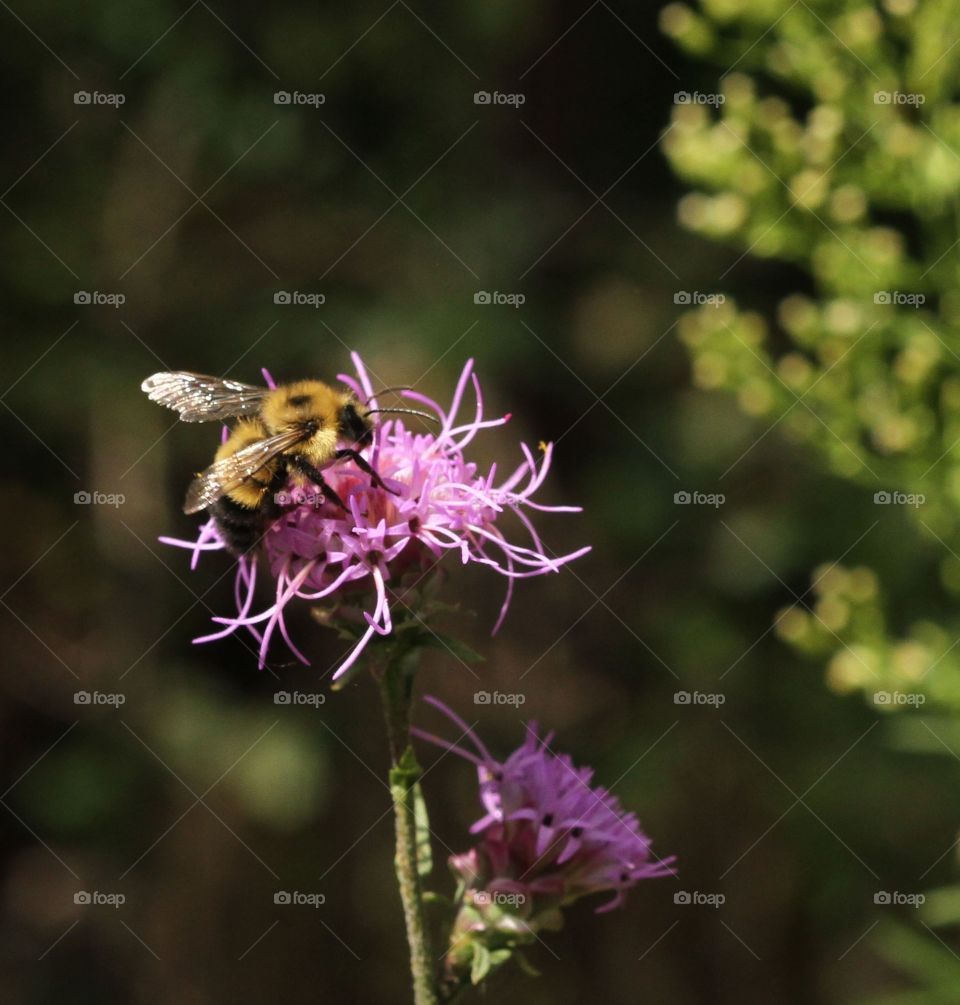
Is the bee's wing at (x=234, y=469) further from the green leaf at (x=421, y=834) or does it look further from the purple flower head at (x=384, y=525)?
the green leaf at (x=421, y=834)

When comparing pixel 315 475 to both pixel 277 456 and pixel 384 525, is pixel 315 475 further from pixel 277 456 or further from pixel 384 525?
pixel 384 525

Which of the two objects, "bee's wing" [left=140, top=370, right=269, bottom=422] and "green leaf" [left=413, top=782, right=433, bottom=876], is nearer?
"green leaf" [left=413, top=782, right=433, bottom=876]

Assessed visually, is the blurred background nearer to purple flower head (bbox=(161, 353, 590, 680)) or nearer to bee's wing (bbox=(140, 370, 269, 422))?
bee's wing (bbox=(140, 370, 269, 422))

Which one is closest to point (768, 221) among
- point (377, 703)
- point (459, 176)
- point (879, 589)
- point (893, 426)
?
point (893, 426)

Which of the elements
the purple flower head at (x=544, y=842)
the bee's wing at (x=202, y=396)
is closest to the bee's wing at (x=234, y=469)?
the bee's wing at (x=202, y=396)

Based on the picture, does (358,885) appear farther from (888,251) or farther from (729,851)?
(888,251)

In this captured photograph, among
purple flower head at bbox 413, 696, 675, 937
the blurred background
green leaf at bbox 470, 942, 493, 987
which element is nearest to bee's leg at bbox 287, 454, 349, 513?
purple flower head at bbox 413, 696, 675, 937
